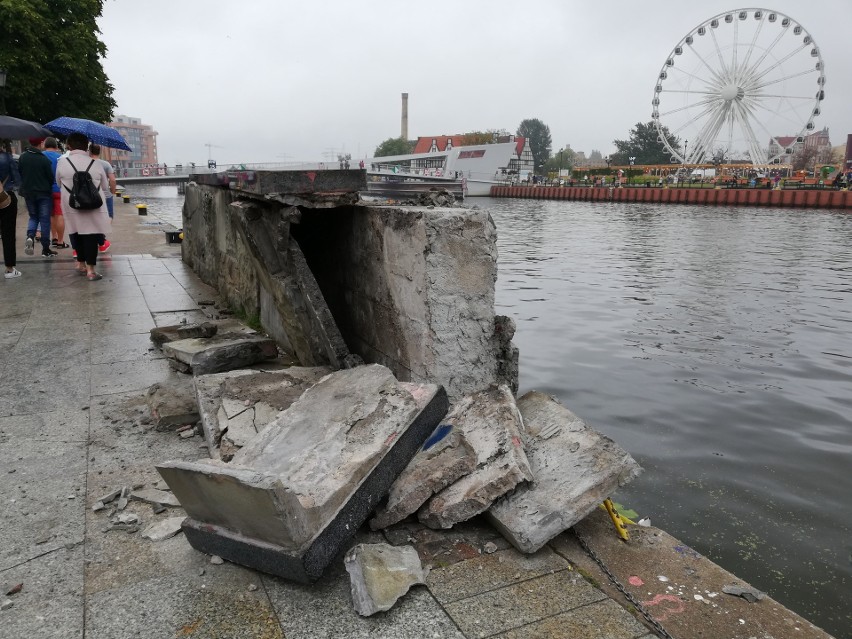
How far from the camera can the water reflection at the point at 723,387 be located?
3.71 meters

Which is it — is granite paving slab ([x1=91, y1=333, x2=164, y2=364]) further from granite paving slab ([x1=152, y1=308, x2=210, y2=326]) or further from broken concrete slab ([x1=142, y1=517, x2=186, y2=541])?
broken concrete slab ([x1=142, y1=517, x2=186, y2=541])

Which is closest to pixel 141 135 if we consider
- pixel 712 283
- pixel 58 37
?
pixel 58 37

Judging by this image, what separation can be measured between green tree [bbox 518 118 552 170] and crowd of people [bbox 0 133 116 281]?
137m

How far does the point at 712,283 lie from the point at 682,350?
5921 millimetres

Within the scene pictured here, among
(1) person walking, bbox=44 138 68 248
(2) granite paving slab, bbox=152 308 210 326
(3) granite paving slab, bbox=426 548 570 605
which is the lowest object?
(3) granite paving slab, bbox=426 548 570 605

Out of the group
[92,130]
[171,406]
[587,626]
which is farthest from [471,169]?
[587,626]

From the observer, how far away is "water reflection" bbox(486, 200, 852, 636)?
3.71 m

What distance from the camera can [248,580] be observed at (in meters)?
2.25

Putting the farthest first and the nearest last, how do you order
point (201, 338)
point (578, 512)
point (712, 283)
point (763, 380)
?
point (712, 283)
point (763, 380)
point (201, 338)
point (578, 512)

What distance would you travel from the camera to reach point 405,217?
3268 millimetres

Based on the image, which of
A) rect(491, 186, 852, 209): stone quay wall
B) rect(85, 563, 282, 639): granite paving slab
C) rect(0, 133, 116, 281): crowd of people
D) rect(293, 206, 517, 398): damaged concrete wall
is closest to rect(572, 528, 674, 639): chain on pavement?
rect(293, 206, 517, 398): damaged concrete wall

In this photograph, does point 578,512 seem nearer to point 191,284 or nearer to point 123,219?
point 191,284

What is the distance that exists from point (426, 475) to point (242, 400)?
1230mm

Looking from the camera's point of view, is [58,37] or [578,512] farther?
[58,37]
